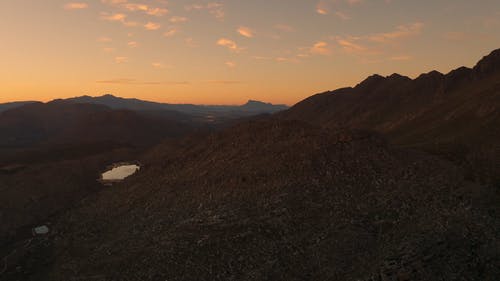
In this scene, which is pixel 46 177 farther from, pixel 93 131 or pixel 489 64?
pixel 93 131

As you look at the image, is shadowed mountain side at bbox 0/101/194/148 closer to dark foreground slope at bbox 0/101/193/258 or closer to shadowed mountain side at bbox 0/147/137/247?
dark foreground slope at bbox 0/101/193/258

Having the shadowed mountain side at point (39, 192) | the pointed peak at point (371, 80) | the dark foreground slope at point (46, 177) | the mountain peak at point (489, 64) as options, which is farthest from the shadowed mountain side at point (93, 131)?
the mountain peak at point (489, 64)

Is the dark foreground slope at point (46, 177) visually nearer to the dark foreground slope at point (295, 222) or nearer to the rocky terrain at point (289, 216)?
the rocky terrain at point (289, 216)

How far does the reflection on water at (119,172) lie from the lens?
75.9 meters

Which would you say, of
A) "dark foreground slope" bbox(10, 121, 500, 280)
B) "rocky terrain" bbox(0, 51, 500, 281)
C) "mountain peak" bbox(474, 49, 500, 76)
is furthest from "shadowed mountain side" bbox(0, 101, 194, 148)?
"dark foreground slope" bbox(10, 121, 500, 280)

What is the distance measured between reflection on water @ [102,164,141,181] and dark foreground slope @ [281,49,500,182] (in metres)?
50.1

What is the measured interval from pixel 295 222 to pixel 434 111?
210ft

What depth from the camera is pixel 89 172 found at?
8056 centimetres

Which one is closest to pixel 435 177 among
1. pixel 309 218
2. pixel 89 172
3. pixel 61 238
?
pixel 309 218

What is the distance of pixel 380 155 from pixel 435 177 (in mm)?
6202

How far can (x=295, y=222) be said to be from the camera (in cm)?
2988

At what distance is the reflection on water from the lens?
249 ft

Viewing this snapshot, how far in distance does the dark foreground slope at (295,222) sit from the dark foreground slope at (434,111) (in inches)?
291

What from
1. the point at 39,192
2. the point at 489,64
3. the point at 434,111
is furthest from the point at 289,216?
the point at 489,64
